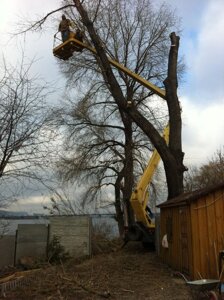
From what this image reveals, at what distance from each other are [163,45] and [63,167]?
1039cm

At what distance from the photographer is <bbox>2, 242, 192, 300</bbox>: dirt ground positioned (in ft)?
37.6

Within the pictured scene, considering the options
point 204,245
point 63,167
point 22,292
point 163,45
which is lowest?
point 22,292

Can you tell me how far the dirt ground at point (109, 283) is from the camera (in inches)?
451

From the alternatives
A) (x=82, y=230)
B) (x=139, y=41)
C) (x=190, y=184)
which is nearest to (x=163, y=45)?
(x=139, y=41)

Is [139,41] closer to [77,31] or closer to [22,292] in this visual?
[77,31]

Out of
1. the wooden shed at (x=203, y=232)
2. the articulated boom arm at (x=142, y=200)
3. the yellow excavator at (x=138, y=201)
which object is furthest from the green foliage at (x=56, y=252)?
the wooden shed at (x=203, y=232)

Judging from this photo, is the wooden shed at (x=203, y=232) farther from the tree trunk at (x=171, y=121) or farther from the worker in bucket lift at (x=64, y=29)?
the worker in bucket lift at (x=64, y=29)

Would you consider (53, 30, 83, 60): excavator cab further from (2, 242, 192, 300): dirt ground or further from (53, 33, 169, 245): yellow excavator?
(2, 242, 192, 300): dirt ground

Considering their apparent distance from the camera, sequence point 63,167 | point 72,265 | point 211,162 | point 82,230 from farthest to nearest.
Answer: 1. point 211,162
2. point 63,167
3. point 82,230
4. point 72,265

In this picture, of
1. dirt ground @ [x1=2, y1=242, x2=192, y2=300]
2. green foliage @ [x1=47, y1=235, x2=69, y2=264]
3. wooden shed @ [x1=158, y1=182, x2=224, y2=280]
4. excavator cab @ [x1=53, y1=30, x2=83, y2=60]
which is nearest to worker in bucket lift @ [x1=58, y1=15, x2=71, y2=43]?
excavator cab @ [x1=53, y1=30, x2=83, y2=60]

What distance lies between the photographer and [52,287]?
12.1 meters

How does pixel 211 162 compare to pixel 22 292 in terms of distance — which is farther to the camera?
pixel 211 162

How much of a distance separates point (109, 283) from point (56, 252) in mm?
7124

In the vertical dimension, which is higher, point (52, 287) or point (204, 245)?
point (204, 245)
